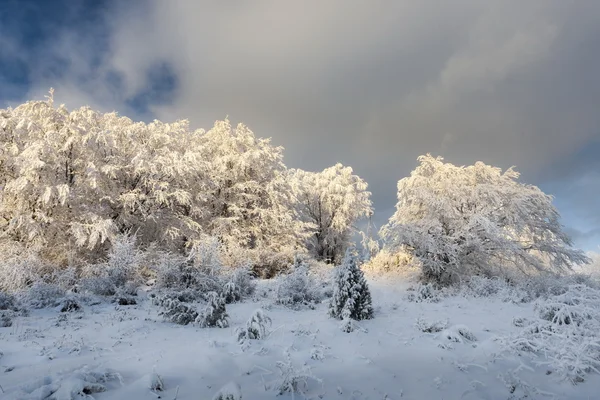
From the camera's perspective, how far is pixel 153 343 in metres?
6.05

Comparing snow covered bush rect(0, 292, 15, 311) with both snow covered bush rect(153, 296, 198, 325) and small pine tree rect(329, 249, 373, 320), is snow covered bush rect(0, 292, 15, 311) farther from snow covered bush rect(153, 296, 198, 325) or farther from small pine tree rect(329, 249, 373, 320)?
small pine tree rect(329, 249, 373, 320)

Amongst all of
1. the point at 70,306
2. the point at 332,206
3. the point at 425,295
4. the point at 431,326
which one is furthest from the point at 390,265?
the point at 70,306

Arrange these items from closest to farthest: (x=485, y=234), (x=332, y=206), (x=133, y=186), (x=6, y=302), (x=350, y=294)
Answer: (x=6, y=302) → (x=350, y=294) → (x=485, y=234) → (x=133, y=186) → (x=332, y=206)

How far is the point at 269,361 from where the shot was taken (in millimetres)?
5145

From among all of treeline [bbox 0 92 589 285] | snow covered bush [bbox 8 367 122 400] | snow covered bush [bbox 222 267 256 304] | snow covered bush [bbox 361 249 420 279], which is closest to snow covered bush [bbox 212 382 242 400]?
snow covered bush [bbox 8 367 122 400]

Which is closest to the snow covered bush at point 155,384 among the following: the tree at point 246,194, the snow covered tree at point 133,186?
the snow covered tree at point 133,186

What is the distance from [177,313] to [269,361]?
338cm

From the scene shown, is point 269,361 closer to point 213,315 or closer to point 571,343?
point 213,315

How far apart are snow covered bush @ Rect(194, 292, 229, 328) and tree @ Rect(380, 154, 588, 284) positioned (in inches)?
331

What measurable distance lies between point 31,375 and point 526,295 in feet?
41.5

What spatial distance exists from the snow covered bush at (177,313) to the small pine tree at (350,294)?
11.0 feet

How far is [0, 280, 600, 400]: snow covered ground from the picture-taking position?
→ 14.0ft

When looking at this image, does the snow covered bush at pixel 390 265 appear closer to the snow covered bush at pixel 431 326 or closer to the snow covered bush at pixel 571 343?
the snow covered bush at pixel 431 326

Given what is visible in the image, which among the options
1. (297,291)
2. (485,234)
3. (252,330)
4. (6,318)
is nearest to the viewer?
Result: (252,330)
